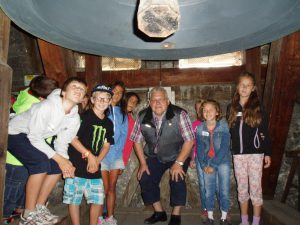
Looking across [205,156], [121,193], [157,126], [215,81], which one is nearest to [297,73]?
[215,81]

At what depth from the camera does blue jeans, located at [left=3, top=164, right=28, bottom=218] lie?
103 inches

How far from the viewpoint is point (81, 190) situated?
2.71 metres

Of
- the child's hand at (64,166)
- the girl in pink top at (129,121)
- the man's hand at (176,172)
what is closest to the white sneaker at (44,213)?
the child's hand at (64,166)

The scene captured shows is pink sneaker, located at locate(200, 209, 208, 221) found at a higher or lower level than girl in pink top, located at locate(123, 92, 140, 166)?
lower

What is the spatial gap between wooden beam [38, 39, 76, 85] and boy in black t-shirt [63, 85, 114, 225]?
1.52 feet

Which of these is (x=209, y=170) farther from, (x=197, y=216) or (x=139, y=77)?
(x=139, y=77)

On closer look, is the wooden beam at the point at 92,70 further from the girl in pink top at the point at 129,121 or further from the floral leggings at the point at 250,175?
the floral leggings at the point at 250,175

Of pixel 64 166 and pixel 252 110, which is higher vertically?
pixel 252 110

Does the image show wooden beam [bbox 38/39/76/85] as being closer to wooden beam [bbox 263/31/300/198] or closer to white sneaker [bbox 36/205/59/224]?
white sneaker [bbox 36/205/59/224]

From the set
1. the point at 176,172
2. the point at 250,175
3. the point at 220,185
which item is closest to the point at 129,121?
the point at 176,172

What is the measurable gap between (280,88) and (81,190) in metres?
2.44

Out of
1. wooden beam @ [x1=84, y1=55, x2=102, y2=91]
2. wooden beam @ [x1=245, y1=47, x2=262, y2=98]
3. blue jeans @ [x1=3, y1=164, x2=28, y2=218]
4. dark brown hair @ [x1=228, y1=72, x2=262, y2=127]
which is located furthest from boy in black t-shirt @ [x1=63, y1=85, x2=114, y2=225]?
wooden beam @ [x1=245, y1=47, x2=262, y2=98]

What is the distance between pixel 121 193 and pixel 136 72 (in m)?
2.09

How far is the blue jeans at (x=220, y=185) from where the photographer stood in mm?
3210
